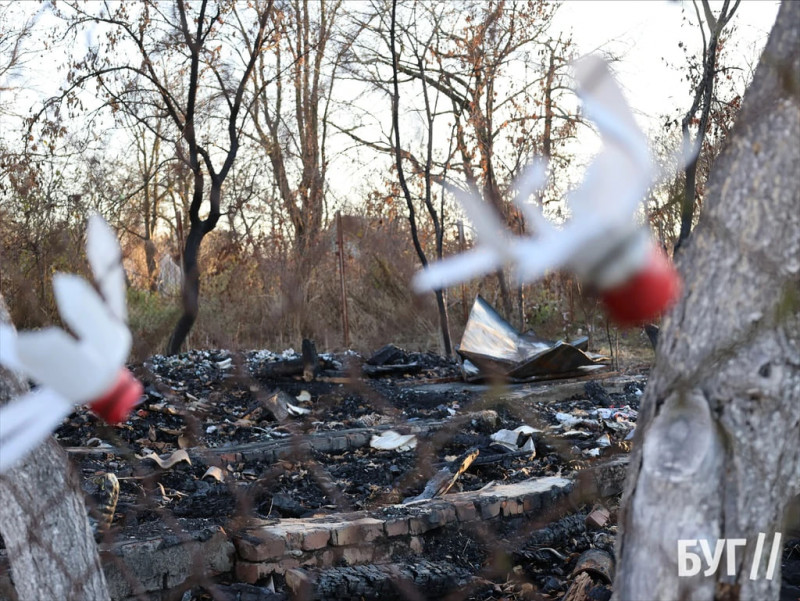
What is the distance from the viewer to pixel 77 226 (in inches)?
91.8

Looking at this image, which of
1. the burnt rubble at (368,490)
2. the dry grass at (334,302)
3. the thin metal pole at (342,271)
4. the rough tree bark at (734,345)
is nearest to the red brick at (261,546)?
the burnt rubble at (368,490)

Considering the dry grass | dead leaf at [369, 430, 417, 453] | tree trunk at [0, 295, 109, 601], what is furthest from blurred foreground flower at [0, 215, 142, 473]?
the dry grass

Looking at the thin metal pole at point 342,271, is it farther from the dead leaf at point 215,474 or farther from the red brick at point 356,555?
the red brick at point 356,555

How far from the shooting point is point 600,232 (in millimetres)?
182

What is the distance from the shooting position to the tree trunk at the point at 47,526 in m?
0.90

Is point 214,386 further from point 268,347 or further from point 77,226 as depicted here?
point 77,226

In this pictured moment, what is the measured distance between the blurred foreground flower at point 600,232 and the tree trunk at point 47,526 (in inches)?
32.9

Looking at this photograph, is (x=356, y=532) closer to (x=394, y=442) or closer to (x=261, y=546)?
(x=261, y=546)

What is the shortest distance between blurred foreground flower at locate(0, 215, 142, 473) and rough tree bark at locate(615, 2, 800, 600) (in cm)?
34

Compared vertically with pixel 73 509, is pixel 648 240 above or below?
above

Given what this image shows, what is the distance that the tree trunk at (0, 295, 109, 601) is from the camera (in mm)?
904

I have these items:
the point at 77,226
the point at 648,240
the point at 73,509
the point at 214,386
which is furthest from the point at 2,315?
the point at 214,386

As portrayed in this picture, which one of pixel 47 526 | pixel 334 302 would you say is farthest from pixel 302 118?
pixel 47 526

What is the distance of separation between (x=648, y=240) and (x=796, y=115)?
282mm
